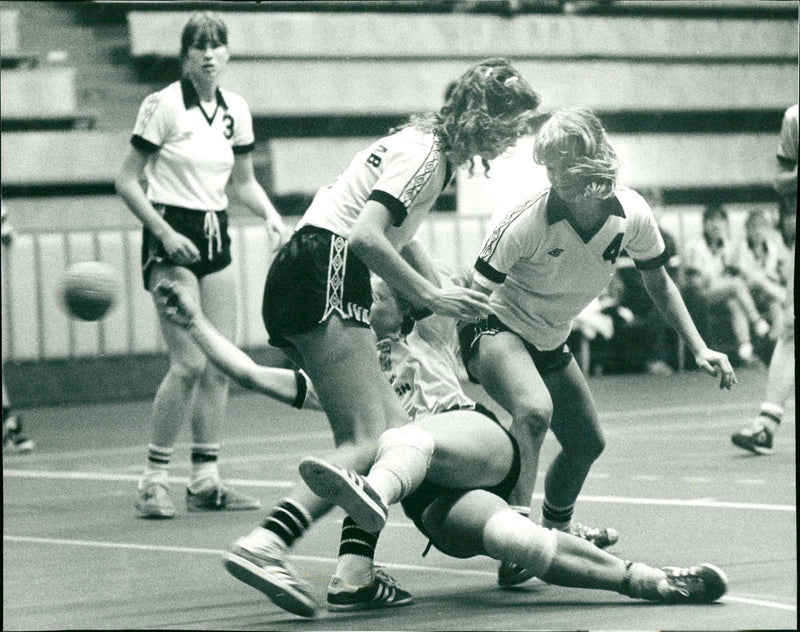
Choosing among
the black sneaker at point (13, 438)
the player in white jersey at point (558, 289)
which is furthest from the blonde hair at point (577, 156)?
the black sneaker at point (13, 438)

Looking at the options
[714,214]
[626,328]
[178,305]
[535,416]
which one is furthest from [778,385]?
[714,214]

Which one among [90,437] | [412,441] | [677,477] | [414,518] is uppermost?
[412,441]

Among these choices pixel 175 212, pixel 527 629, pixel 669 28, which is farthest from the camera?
pixel 669 28

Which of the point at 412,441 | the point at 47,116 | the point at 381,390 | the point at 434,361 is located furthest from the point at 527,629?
the point at 47,116

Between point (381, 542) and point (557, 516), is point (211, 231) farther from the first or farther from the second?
point (557, 516)

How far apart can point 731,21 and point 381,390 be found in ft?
39.4

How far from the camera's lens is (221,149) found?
7.34m

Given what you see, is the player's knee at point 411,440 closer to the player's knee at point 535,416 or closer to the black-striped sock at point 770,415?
the player's knee at point 535,416

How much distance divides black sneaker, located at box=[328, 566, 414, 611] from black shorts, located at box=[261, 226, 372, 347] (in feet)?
2.59

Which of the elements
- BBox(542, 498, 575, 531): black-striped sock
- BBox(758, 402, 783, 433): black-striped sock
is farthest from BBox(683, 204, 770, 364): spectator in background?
BBox(542, 498, 575, 531): black-striped sock

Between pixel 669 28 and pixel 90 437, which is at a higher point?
pixel 669 28

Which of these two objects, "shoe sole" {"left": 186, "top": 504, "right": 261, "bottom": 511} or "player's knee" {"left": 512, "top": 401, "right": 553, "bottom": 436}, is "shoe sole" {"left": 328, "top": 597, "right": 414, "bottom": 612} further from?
"shoe sole" {"left": 186, "top": 504, "right": 261, "bottom": 511}

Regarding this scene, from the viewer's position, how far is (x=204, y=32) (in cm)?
714

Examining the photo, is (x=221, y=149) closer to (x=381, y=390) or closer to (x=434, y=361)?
(x=434, y=361)
